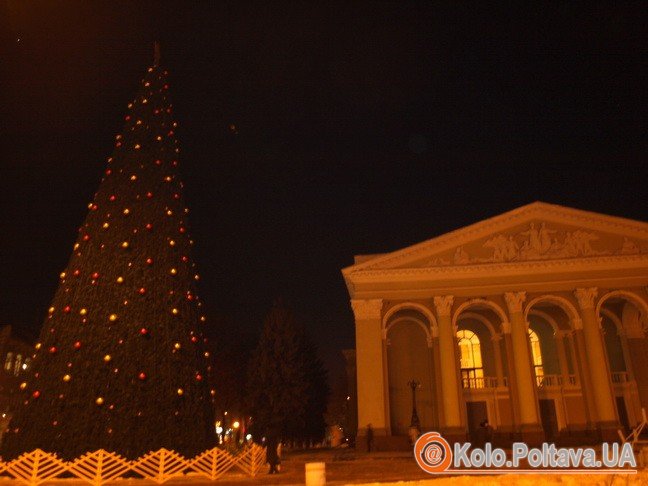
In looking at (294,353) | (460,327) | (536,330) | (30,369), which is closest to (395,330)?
(460,327)

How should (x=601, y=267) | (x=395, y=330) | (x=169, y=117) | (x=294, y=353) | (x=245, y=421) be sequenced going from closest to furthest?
(x=169, y=117)
(x=601, y=267)
(x=294, y=353)
(x=395, y=330)
(x=245, y=421)

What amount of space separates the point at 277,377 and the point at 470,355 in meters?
12.8

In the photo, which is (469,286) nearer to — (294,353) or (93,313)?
(294,353)

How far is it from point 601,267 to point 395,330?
12.8 m

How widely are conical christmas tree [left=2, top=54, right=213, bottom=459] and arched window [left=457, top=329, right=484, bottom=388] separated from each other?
23.3 m

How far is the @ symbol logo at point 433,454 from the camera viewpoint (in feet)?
33.5

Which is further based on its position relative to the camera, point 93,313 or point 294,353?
point 294,353

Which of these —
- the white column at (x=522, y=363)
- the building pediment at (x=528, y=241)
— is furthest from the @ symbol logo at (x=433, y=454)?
the building pediment at (x=528, y=241)

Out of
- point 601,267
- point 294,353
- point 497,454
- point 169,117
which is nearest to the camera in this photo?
point 497,454

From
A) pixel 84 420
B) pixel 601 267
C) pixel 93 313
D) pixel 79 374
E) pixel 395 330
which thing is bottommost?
pixel 84 420

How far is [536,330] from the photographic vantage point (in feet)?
112

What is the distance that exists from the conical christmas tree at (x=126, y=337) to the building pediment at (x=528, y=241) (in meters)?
16.9

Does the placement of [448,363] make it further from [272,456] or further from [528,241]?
[272,456]

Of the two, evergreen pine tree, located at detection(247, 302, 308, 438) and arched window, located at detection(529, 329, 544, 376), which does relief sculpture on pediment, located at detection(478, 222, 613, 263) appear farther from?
evergreen pine tree, located at detection(247, 302, 308, 438)
